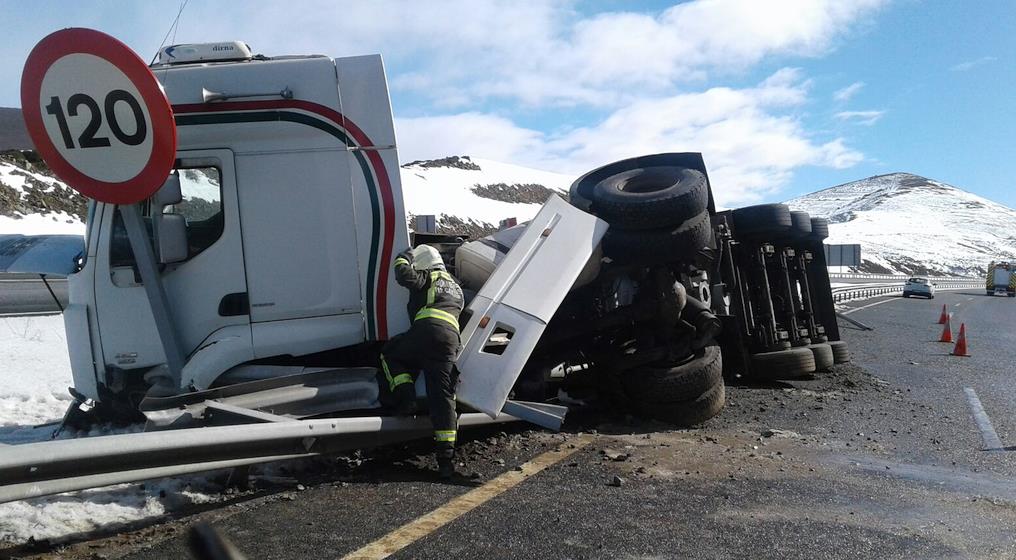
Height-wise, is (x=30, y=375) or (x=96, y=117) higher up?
(x=96, y=117)

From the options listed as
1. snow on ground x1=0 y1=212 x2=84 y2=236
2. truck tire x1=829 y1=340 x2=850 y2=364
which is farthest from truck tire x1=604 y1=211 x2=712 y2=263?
snow on ground x1=0 y1=212 x2=84 y2=236

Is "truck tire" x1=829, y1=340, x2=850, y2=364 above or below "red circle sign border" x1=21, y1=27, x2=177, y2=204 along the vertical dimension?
below

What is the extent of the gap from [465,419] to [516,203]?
62.9 meters

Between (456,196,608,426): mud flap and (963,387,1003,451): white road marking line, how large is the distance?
10.6ft

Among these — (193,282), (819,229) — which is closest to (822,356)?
(819,229)

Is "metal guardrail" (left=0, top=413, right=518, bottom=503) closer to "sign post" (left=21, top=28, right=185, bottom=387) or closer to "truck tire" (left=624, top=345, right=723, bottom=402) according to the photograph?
"sign post" (left=21, top=28, right=185, bottom=387)

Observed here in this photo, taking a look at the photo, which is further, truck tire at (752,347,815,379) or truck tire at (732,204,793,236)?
truck tire at (732,204,793,236)

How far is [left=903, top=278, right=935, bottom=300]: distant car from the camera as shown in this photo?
36.7 meters

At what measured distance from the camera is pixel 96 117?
4039 mm

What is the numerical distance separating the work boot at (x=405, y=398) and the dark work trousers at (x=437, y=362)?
110mm

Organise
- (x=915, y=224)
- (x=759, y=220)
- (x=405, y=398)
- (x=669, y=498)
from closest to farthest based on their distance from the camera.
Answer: (x=669, y=498) < (x=405, y=398) < (x=759, y=220) < (x=915, y=224)

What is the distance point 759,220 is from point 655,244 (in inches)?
120

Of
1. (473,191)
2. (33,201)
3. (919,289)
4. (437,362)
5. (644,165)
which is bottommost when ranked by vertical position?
(919,289)

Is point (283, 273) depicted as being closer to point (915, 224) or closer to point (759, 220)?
point (759, 220)
